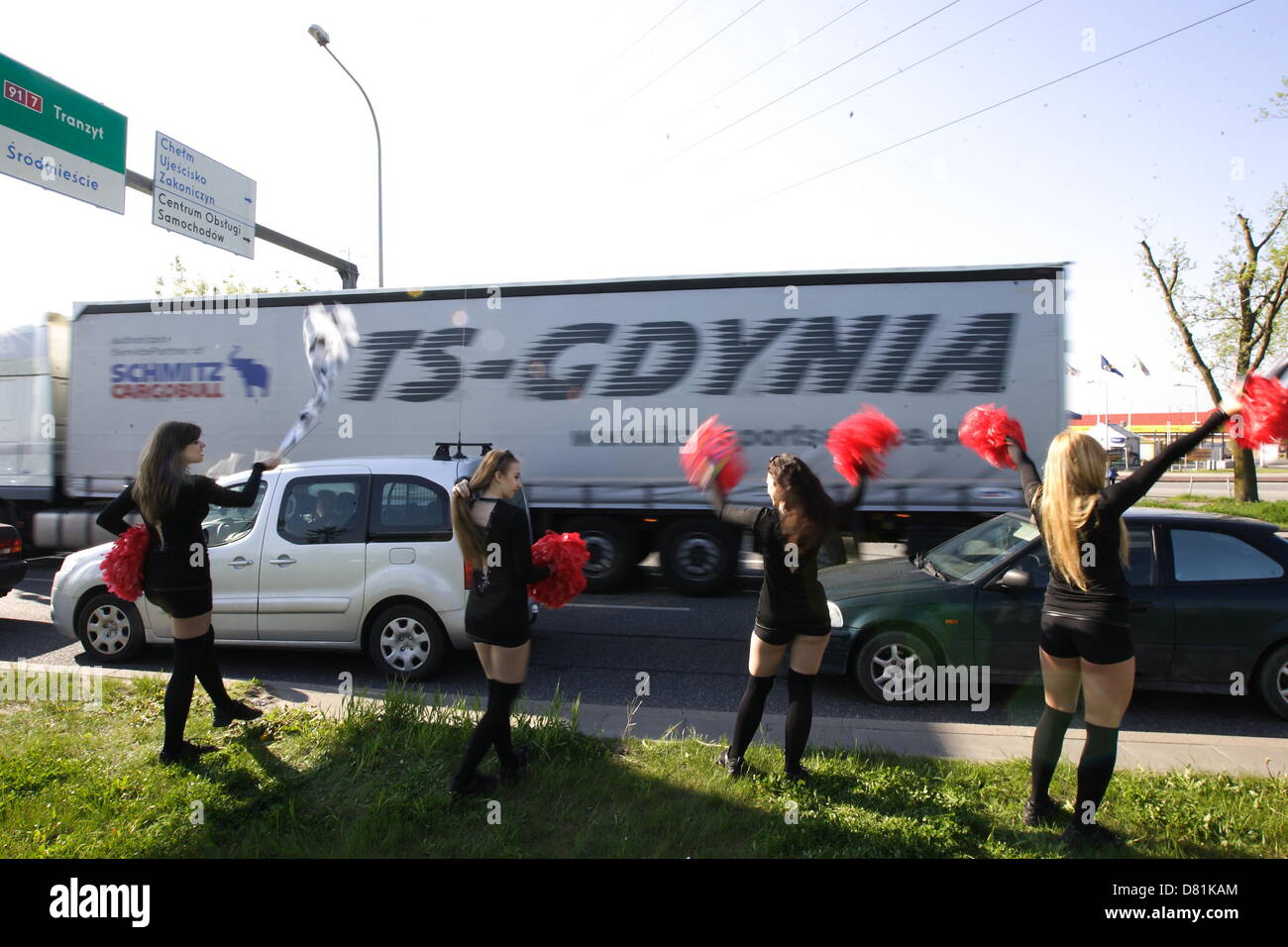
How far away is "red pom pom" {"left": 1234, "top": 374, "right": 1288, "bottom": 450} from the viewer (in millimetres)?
2783

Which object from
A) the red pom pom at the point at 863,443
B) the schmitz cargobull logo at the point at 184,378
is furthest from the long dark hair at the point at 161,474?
the schmitz cargobull logo at the point at 184,378

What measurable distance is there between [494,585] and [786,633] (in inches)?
53.7

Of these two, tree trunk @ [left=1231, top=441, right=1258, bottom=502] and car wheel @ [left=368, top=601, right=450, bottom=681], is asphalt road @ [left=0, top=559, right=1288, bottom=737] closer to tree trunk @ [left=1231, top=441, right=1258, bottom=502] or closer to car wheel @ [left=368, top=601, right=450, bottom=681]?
car wheel @ [left=368, top=601, right=450, bottom=681]

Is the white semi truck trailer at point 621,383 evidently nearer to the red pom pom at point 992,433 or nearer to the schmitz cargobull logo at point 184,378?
the schmitz cargobull logo at point 184,378

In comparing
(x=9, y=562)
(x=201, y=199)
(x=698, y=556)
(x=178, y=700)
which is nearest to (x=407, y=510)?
(x=178, y=700)

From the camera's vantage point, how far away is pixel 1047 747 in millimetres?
3314

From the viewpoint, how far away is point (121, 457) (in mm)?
11164

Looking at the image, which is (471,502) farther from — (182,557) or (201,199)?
(201,199)

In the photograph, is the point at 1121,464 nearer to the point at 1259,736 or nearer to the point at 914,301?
the point at 914,301

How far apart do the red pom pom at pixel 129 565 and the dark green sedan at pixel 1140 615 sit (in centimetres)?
424

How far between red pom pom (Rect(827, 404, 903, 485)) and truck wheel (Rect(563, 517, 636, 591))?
6.46 metres
